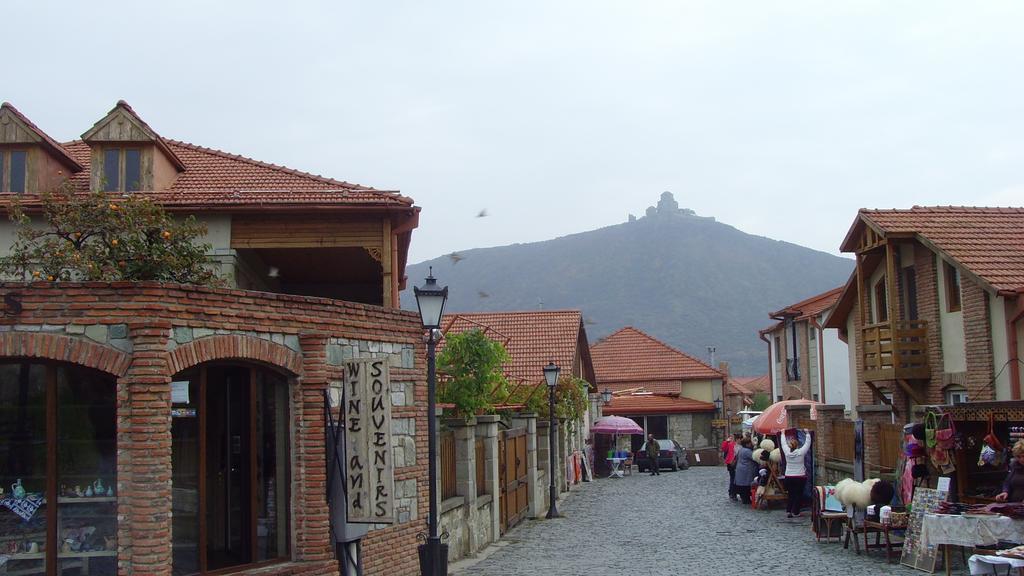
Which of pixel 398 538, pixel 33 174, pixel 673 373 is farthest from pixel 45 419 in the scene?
pixel 673 373

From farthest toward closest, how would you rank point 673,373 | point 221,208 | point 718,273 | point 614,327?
point 718,273, point 614,327, point 673,373, point 221,208

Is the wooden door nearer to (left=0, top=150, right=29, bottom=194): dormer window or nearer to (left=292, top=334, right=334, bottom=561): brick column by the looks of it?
(left=292, top=334, right=334, bottom=561): brick column

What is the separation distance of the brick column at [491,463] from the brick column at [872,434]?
21.5ft

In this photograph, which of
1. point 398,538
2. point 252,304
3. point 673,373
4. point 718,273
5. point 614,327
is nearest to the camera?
point 252,304

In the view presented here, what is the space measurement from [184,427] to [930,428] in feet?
31.3

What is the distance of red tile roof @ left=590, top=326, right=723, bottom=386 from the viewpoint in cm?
5819

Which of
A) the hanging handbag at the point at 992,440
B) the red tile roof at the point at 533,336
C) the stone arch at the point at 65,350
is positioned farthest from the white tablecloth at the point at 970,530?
the red tile roof at the point at 533,336

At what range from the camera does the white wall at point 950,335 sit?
20.9m

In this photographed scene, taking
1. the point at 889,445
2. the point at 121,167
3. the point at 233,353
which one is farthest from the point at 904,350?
the point at 233,353

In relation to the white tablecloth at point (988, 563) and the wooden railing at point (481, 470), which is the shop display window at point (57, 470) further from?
the wooden railing at point (481, 470)

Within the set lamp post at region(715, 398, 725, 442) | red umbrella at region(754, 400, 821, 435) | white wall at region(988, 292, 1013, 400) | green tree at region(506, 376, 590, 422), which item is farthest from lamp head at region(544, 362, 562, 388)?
lamp post at region(715, 398, 725, 442)

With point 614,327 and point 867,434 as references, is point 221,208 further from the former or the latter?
point 614,327

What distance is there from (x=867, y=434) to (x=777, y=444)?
731cm

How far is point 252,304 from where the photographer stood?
33.8 ft
